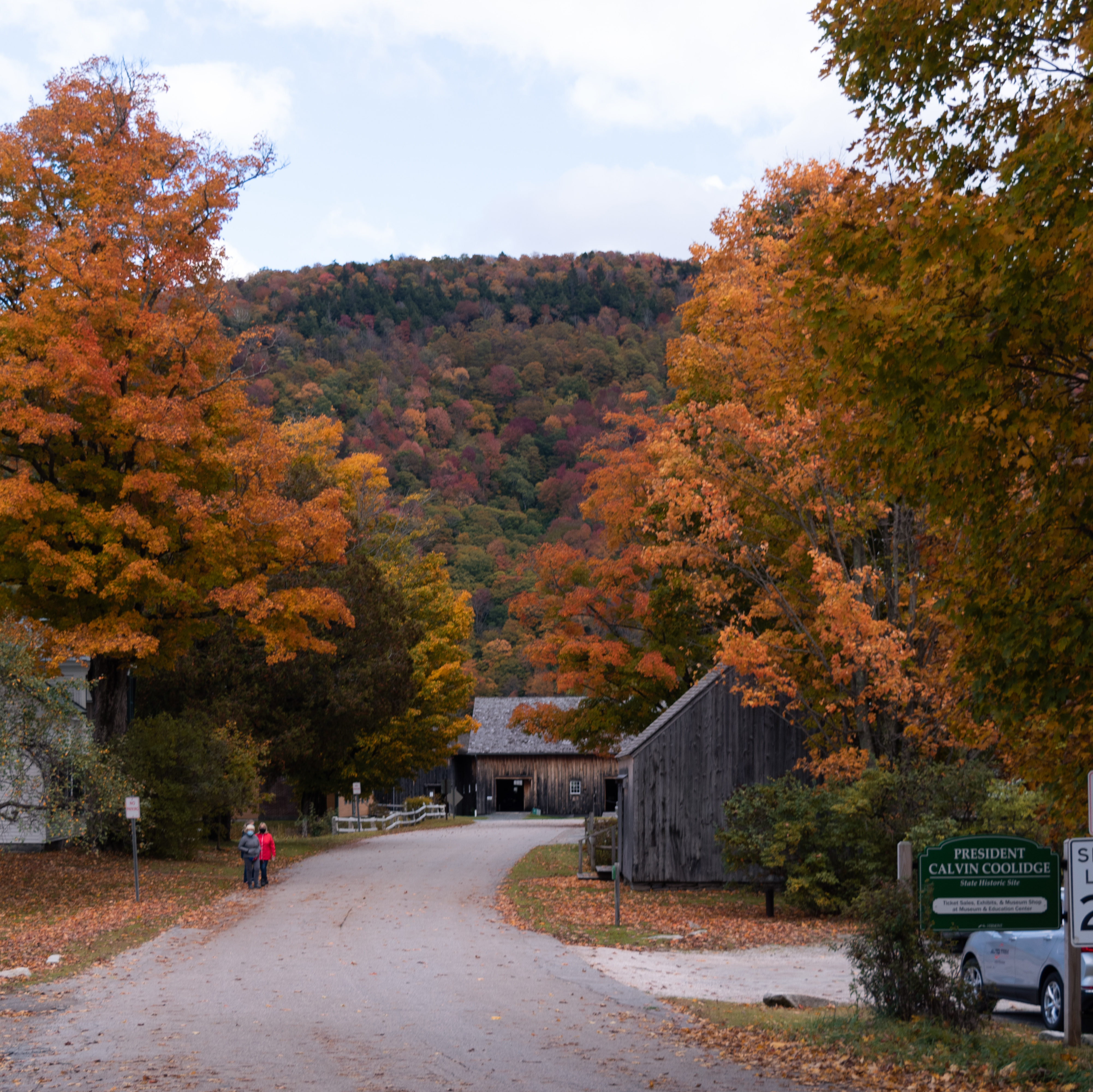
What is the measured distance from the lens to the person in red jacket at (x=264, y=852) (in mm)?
26070

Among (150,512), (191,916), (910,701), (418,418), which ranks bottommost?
(191,916)

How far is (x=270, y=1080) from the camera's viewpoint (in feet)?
29.5

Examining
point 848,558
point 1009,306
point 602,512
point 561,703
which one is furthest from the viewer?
point 561,703

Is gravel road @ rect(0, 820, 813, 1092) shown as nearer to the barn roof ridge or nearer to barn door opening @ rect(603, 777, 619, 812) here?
the barn roof ridge

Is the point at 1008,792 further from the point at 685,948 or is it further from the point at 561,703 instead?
the point at 561,703

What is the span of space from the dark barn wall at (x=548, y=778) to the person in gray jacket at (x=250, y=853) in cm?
4574

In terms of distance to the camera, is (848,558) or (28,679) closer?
(28,679)

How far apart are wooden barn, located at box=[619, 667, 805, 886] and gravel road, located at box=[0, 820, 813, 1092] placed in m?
5.92

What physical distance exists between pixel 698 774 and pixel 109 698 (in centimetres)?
1451

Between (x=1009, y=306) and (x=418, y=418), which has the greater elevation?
(x=418, y=418)

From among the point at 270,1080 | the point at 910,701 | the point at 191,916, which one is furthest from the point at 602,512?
the point at 270,1080

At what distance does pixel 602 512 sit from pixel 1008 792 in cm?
1690

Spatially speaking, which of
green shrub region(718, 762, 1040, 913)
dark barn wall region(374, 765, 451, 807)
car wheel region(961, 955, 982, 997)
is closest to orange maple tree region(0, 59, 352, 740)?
green shrub region(718, 762, 1040, 913)

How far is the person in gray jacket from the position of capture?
25703 mm
